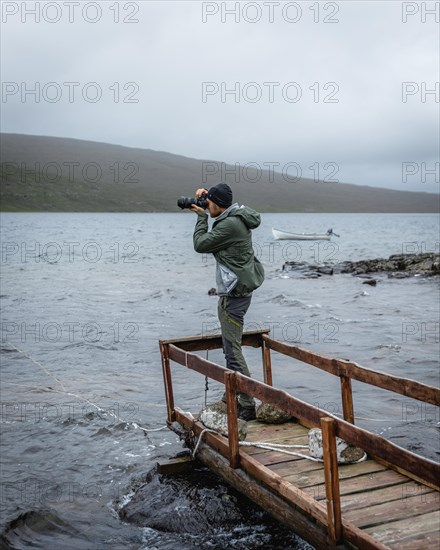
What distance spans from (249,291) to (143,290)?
2449cm

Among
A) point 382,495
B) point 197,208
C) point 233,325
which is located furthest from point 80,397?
point 382,495

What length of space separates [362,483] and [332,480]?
1.24 meters

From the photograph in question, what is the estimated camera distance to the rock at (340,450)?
6.72 metres

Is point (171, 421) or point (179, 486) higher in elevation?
point (171, 421)

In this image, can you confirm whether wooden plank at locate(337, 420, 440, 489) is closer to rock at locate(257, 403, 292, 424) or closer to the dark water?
the dark water

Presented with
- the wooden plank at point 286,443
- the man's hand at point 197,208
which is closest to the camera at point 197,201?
the man's hand at point 197,208

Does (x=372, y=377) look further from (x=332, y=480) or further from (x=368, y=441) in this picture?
(x=368, y=441)

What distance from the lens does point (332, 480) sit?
5133 mm

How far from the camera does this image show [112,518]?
25.8 ft

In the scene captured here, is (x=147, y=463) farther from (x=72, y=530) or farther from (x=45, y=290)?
(x=45, y=290)

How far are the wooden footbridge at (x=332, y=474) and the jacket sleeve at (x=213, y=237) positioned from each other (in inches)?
57.1

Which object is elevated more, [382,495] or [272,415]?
[272,415]

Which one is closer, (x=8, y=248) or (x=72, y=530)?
(x=72, y=530)

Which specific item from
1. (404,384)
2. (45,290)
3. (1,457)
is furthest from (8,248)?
(404,384)
